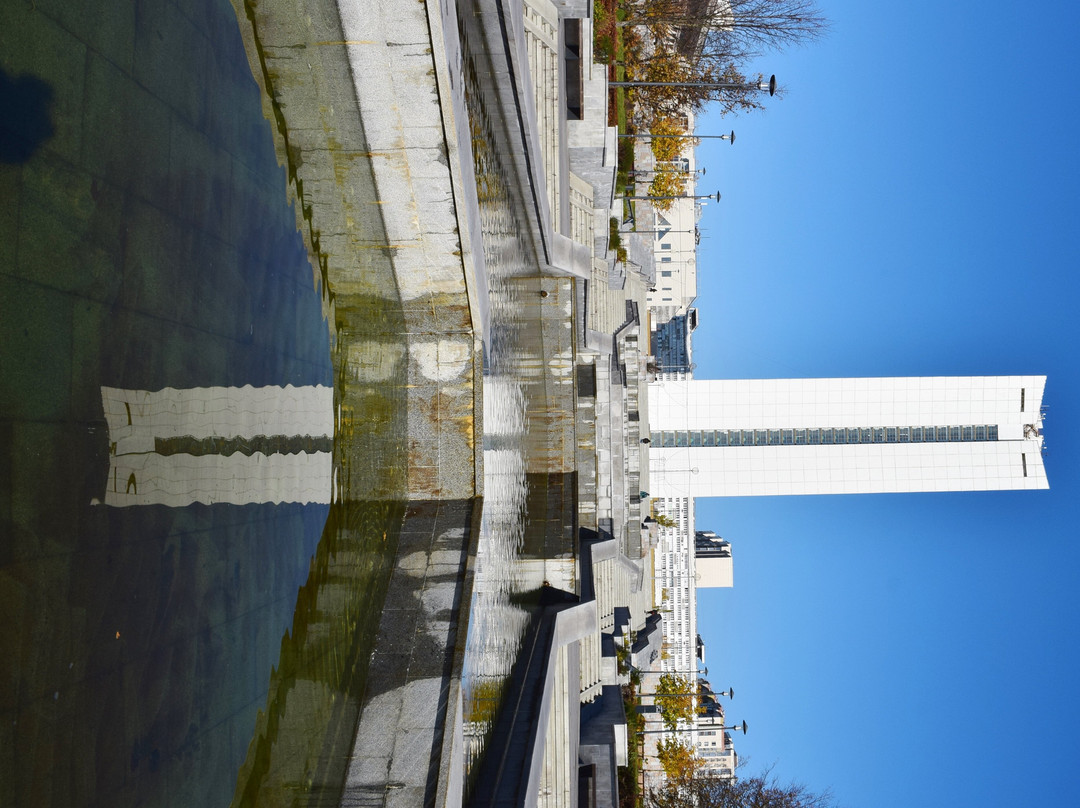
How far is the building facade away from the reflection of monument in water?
4875 cm

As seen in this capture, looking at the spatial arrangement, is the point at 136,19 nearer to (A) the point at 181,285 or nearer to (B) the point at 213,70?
(B) the point at 213,70

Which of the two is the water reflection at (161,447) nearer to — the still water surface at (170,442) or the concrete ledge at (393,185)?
the still water surface at (170,442)

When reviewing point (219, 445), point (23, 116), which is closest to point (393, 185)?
point (219, 445)

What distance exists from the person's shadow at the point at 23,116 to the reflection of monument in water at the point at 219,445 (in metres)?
1.23

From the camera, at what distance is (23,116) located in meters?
3.51

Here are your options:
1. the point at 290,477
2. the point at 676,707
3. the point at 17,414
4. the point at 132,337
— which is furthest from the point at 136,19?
the point at 676,707

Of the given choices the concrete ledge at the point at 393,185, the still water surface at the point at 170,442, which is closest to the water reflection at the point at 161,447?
the still water surface at the point at 170,442

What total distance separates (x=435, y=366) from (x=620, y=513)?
12.5 meters

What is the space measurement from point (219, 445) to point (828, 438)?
181 ft

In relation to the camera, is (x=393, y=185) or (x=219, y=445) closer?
(x=219, y=445)

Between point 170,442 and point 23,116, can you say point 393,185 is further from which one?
point 23,116

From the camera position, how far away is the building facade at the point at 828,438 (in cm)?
5456

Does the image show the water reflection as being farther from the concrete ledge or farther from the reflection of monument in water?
the concrete ledge

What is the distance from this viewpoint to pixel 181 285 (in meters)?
4.74
